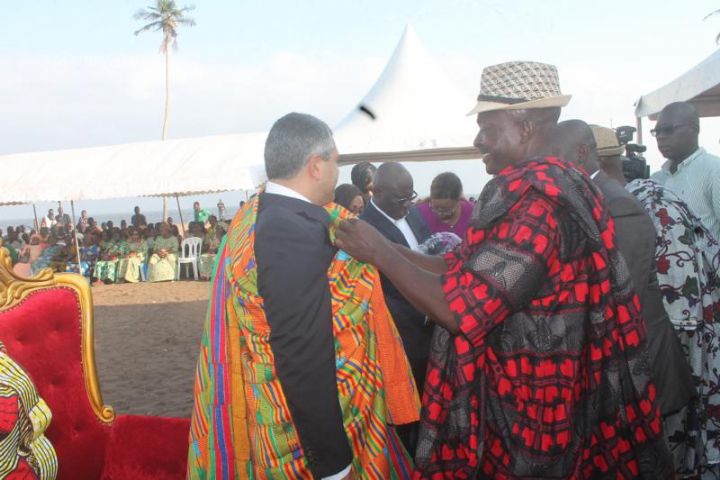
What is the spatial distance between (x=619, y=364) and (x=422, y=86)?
1173cm

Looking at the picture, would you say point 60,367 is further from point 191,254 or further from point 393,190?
point 191,254

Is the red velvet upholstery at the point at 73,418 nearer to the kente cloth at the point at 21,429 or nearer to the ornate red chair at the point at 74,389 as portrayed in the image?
the ornate red chair at the point at 74,389

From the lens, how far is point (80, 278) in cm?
249

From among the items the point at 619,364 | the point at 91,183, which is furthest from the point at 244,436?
the point at 91,183

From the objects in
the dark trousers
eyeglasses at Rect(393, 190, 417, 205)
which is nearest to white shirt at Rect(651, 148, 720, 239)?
eyeglasses at Rect(393, 190, 417, 205)

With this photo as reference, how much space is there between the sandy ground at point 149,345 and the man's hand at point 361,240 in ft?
13.5

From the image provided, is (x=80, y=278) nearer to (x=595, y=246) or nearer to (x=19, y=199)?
(x=595, y=246)

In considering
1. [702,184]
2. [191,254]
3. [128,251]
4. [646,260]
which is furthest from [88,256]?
[646,260]

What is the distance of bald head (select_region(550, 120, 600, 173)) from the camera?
2336mm

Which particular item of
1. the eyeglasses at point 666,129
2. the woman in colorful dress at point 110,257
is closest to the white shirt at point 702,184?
the eyeglasses at point 666,129

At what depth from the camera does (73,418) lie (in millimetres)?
2420

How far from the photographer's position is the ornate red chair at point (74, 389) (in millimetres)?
2285

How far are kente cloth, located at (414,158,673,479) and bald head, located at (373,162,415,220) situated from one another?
195 centimetres

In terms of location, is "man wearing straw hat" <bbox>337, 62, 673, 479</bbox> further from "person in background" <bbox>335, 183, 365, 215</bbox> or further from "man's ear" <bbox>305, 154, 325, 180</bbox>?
"person in background" <bbox>335, 183, 365, 215</bbox>
